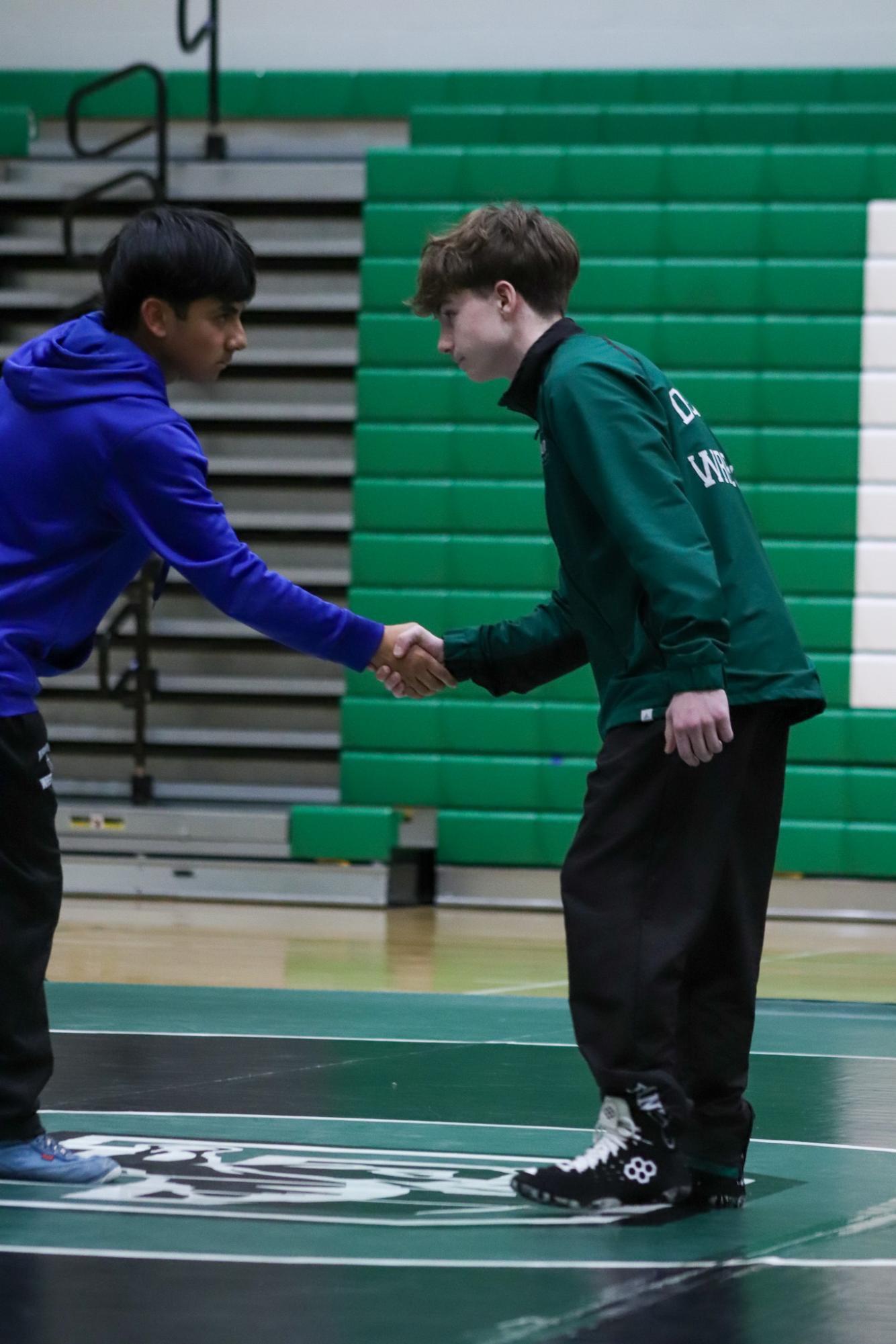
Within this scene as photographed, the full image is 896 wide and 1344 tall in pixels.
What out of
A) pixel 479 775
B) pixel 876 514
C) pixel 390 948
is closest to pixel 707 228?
pixel 876 514

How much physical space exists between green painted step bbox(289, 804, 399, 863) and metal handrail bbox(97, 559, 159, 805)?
2.24 ft

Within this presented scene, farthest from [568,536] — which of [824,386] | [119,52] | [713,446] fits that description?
[119,52]

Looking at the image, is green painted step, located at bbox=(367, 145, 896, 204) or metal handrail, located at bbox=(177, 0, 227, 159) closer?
green painted step, located at bbox=(367, 145, 896, 204)

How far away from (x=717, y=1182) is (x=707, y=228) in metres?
5.65

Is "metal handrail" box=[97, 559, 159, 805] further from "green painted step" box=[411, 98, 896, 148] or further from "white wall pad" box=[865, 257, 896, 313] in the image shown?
"white wall pad" box=[865, 257, 896, 313]

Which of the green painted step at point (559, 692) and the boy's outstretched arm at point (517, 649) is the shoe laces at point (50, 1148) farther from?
the green painted step at point (559, 692)

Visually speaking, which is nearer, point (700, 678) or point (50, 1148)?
point (700, 678)

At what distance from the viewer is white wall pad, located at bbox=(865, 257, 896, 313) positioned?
745cm

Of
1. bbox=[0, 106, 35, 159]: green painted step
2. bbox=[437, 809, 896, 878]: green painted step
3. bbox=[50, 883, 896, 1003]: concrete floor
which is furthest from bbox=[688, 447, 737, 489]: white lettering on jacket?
bbox=[0, 106, 35, 159]: green painted step

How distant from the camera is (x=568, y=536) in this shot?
2482mm

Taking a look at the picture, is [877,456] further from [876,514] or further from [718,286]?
[718,286]

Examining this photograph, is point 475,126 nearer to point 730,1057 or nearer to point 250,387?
point 250,387

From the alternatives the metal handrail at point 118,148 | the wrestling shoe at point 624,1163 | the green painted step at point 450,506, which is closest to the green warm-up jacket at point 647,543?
the wrestling shoe at point 624,1163

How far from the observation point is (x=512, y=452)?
7.62 m
